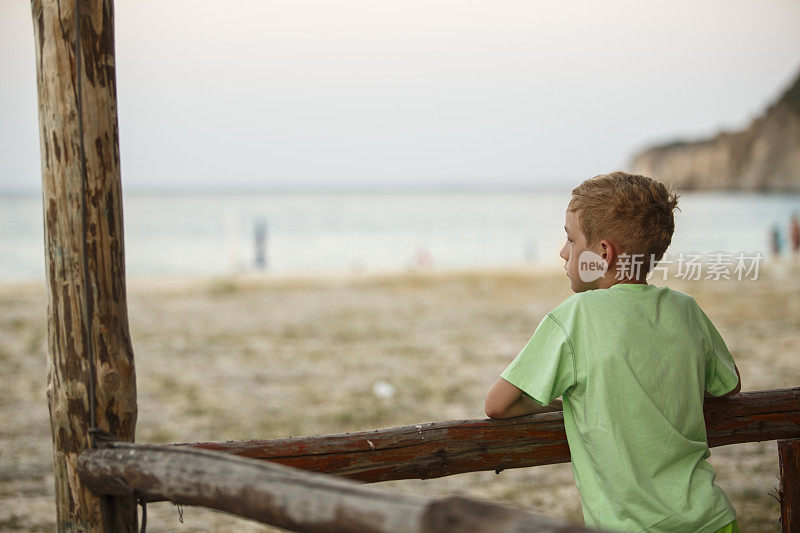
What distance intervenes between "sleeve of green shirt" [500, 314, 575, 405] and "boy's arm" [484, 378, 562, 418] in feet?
0.30

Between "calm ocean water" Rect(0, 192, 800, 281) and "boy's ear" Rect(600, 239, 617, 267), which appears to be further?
"calm ocean water" Rect(0, 192, 800, 281)

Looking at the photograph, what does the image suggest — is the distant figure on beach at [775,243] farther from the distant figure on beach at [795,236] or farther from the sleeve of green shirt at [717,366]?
the sleeve of green shirt at [717,366]

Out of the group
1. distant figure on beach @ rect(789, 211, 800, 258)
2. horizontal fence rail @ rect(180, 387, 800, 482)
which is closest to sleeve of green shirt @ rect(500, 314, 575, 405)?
horizontal fence rail @ rect(180, 387, 800, 482)

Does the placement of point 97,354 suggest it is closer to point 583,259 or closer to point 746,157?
point 583,259

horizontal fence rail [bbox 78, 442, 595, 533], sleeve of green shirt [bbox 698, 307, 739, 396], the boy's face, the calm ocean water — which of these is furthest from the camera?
the calm ocean water

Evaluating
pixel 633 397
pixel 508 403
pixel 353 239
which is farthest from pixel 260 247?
pixel 633 397

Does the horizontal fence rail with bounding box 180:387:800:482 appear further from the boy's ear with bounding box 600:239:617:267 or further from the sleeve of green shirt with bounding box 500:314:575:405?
the boy's ear with bounding box 600:239:617:267

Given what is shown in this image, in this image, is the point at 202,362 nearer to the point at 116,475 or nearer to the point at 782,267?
the point at 116,475

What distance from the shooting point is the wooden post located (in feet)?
8.35

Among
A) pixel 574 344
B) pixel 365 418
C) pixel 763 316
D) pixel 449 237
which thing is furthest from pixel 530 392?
pixel 449 237

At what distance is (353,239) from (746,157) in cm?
4607

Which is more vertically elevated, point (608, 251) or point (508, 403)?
point (608, 251)

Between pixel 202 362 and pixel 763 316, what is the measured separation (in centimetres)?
743

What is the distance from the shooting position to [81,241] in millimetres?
1957
